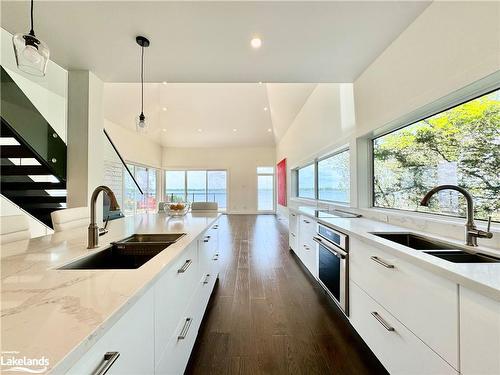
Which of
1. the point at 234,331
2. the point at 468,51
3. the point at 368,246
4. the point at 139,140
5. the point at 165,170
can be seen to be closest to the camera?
the point at 468,51

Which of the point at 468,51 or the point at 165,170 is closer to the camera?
the point at 468,51

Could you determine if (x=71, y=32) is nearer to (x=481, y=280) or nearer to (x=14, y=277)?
(x=14, y=277)

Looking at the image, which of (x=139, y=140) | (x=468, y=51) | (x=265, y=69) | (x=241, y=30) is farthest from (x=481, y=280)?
(x=139, y=140)

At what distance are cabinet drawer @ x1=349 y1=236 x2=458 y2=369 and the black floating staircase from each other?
375 cm

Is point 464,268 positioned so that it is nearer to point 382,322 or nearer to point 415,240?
point 382,322

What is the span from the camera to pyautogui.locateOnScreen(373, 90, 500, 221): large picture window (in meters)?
1.44

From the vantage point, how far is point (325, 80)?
3.02 metres

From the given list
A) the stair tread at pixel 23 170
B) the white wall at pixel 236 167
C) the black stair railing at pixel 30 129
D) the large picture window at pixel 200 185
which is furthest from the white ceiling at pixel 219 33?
the large picture window at pixel 200 185

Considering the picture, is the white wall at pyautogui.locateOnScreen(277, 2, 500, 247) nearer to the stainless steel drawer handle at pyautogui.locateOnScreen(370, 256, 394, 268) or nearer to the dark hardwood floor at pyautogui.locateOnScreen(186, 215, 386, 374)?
the stainless steel drawer handle at pyautogui.locateOnScreen(370, 256, 394, 268)

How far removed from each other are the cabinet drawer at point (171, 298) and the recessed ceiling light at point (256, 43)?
6.91ft

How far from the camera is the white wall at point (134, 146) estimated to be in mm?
6660

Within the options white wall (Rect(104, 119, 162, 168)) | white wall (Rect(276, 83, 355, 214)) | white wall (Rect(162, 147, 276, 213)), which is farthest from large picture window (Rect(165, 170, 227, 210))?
white wall (Rect(276, 83, 355, 214))

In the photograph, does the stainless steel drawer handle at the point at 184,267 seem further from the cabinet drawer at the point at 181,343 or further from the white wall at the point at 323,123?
the white wall at the point at 323,123

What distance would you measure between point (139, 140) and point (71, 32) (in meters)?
6.43
